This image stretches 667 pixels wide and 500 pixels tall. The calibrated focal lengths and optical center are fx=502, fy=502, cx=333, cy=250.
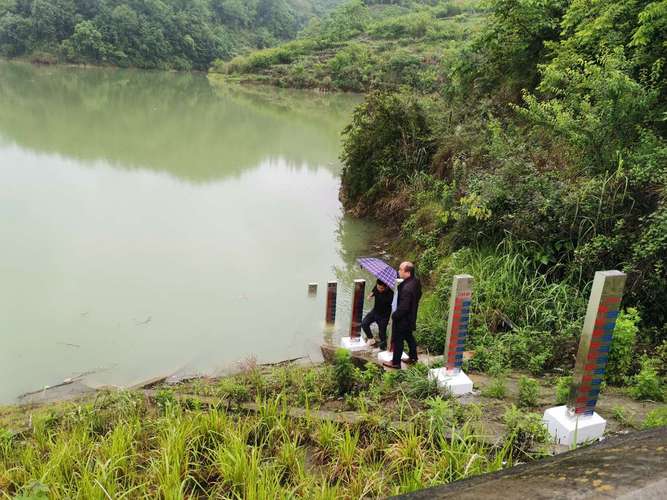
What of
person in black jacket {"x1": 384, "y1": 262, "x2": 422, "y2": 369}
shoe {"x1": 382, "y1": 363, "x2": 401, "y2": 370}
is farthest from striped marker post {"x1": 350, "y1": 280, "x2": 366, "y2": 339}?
person in black jacket {"x1": 384, "y1": 262, "x2": 422, "y2": 369}

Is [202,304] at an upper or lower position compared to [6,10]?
lower

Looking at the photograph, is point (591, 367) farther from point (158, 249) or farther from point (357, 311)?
point (158, 249)

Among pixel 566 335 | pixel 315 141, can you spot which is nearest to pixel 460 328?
pixel 566 335

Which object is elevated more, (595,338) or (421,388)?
(595,338)

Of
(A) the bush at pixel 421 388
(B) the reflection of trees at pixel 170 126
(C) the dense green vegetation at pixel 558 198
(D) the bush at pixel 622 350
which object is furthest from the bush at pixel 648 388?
(B) the reflection of trees at pixel 170 126

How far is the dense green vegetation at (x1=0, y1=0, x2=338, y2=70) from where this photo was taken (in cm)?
4875

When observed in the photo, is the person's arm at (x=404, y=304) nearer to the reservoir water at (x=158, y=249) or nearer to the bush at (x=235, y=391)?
the bush at (x=235, y=391)

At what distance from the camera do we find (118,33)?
172 feet

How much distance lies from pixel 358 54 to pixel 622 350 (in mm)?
42483

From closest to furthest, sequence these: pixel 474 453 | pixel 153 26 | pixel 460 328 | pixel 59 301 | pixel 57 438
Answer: pixel 474 453
pixel 57 438
pixel 460 328
pixel 59 301
pixel 153 26

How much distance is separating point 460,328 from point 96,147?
1450 cm

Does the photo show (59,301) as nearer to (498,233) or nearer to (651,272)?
(498,233)

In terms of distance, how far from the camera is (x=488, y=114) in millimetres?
8477

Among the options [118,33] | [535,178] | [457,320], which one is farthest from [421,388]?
[118,33]
